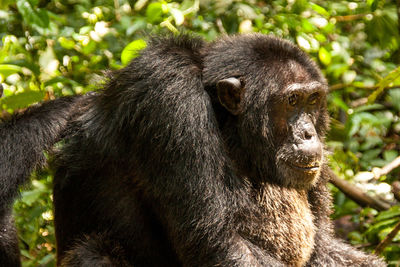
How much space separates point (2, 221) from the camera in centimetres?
529

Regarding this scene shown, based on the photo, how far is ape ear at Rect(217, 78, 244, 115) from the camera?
16.3ft

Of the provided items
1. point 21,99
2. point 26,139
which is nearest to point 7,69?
point 21,99

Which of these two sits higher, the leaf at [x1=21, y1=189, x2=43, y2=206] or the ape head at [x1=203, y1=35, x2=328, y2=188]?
the ape head at [x1=203, y1=35, x2=328, y2=188]

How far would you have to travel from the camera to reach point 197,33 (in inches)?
249

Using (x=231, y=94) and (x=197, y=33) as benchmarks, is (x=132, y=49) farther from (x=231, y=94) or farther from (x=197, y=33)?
(x=231, y=94)

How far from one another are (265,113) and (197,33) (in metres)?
1.61

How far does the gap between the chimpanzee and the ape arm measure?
0.02 m

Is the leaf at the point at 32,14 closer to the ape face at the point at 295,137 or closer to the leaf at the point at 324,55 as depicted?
the ape face at the point at 295,137

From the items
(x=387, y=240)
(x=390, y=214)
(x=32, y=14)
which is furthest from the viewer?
(x=387, y=240)

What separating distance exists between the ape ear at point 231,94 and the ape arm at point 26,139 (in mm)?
1414

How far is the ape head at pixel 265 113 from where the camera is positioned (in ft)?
16.6

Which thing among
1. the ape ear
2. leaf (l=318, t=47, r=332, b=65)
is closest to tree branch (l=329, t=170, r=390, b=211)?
leaf (l=318, t=47, r=332, b=65)

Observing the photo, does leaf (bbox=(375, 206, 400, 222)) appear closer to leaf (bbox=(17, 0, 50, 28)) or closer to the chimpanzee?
the chimpanzee

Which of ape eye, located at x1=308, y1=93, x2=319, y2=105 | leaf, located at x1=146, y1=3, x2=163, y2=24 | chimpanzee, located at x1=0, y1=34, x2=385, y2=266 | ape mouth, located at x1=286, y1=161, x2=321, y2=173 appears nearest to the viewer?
chimpanzee, located at x1=0, y1=34, x2=385, y2=266
